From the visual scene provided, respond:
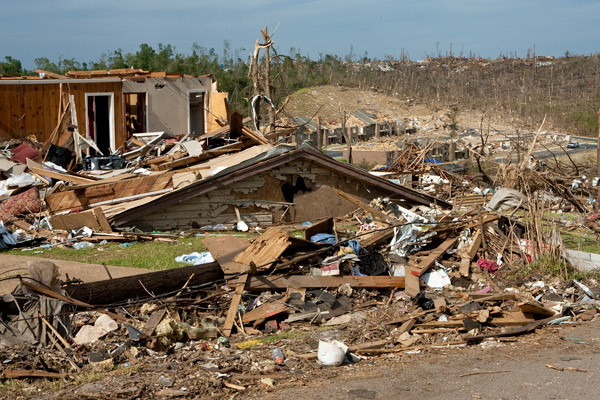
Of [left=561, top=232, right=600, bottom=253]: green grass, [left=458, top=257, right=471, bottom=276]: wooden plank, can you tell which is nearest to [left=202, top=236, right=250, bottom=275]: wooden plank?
[left=458, top=257, right=471, bottom=276]: wooden plank

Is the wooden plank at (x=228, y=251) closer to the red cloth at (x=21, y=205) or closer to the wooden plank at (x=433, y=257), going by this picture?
the wooden plank at (x=433, y=257)

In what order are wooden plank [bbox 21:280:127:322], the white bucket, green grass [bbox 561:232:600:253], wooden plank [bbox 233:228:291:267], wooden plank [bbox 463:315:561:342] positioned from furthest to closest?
green grass [bbox 561:232:600:253]
wooden plank [bbox 233:228:291:267]
wooden plank [bbox 463:315:561:342]
wooden plank [bbox 21:280:127:322]
the white bucket

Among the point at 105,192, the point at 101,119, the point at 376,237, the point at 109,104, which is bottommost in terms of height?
the point at 376,237

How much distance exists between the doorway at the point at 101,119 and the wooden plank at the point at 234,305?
49.7 ft

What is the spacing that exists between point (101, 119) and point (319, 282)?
17.2 m

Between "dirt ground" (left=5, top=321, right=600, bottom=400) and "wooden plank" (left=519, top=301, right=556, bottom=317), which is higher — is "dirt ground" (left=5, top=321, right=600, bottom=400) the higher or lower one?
the lower one

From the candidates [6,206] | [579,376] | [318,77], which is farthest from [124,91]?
[318,77]

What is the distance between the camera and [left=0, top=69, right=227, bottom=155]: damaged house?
21859 millimetres

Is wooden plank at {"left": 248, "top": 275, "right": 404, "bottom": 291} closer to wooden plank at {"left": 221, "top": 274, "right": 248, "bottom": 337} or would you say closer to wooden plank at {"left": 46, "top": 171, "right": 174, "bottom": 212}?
wooden plank at {"left": 221, "top": 274, "right": 248, "bottom": 337}

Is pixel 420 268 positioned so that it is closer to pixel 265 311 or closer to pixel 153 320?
pixel 265 311

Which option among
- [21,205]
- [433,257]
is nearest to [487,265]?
[433,257]

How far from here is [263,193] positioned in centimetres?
1531

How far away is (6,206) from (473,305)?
10.8 m

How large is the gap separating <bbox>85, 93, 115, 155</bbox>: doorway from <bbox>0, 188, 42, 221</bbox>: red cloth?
7.84 meters
